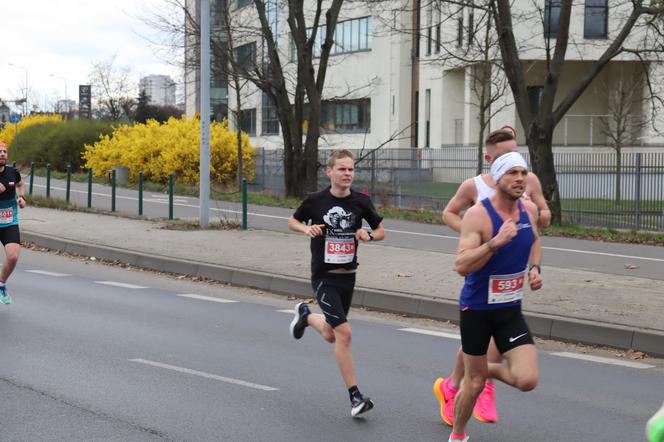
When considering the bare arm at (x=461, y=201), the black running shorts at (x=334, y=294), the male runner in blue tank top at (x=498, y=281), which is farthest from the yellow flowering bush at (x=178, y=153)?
the male runner in blue tank top at (x=498, y=281)

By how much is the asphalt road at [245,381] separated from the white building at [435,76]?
929 inches

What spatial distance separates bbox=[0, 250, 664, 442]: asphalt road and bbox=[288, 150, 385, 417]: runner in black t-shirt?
0.62 metres

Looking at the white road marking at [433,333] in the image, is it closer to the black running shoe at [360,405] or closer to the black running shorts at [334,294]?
the black running shorts at [334,294]

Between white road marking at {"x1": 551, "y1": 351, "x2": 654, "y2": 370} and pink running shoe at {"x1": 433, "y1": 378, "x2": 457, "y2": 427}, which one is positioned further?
white road marking at {"x1": 551, "y1": 351, "x2": 654, "y2": 370}

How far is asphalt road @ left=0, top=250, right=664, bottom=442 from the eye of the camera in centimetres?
650

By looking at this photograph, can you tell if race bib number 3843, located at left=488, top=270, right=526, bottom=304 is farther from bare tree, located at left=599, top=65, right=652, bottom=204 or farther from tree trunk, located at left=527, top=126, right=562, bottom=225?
bare tree, located at left=599, top=65, right=652, bottom=204

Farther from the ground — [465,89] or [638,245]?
[465,89]

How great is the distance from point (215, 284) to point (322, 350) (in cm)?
505

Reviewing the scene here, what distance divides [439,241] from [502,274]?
14152 millimetres

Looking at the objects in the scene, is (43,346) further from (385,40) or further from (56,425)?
(385,40)

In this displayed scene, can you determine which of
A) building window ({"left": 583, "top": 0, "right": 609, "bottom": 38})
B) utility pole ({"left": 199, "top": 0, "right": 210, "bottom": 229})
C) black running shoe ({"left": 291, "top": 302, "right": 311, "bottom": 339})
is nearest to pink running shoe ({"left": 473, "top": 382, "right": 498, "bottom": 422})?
black running shoe ({"left": 291, "top": 302, "right": 311, "bottom": 339})

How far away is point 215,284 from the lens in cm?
1410

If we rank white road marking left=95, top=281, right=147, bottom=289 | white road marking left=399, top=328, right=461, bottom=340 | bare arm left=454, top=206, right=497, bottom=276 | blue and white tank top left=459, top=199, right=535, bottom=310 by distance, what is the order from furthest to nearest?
1. white road marking left=95, top=281, right=147, bottom=289
2. white road marking left=399, top=328, right=461, bottom=340
3. blue and white tank top left=459, top=199, right=535, bottom=310
4. bare arm left=454, top=206, right=497, bottom=276

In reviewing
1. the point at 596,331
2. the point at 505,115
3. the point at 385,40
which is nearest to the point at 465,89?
the point at 505,115
